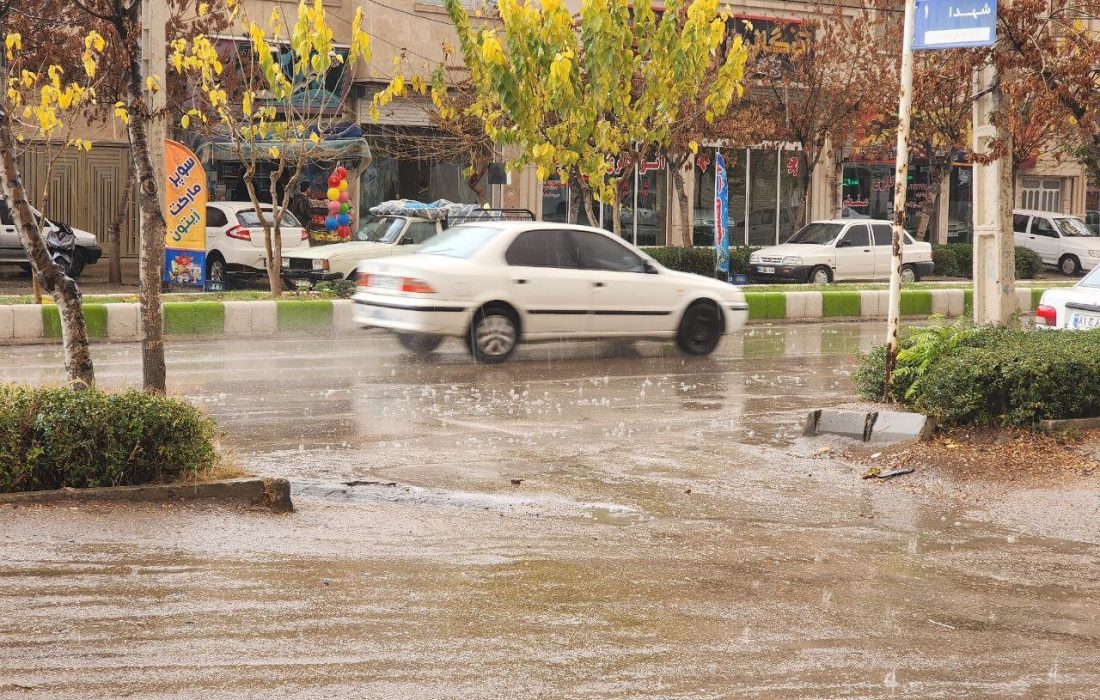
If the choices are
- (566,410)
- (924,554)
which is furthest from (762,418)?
(924,554)

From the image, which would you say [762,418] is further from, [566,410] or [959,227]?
[959,227]

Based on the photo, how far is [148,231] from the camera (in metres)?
9.39

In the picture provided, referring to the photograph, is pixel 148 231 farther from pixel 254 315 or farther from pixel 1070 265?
pixel 1070 265

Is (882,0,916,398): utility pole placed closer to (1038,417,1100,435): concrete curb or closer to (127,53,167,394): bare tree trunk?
(1038,417,1100,435): concrete curb

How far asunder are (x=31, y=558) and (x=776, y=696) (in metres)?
3.22

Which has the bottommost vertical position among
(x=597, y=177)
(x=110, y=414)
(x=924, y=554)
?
(x=924, y=554)

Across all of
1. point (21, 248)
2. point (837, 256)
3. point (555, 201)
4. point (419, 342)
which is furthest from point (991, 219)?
point (555, 201)

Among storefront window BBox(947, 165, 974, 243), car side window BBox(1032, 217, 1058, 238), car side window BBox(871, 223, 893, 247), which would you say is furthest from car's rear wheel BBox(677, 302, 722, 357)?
storefront window BBox(947, 165, 974, 243)

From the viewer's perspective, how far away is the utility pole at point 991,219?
12195mm

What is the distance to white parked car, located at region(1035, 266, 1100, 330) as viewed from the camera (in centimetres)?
1256

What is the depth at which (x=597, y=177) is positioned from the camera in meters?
21.9

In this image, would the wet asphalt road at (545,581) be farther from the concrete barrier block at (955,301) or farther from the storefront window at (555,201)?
the storefront window at (555,201)

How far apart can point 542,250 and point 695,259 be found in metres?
15.2

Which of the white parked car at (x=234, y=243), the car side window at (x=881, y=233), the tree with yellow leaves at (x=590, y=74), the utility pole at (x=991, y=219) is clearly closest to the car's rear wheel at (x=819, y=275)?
the car side window at (x=881, y=233)
